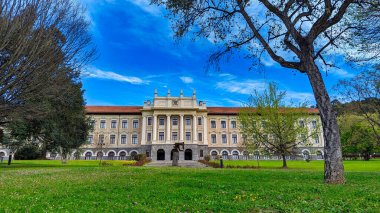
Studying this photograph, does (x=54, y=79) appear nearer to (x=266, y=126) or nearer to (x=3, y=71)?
(x=3, y=71)

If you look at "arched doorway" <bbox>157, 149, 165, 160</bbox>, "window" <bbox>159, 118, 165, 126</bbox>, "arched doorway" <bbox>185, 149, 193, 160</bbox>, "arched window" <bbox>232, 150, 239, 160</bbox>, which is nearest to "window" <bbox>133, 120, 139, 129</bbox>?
"window" <bbox>159, 118, 165, 126</bbox>

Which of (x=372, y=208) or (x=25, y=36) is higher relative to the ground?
(x=25, y=36)

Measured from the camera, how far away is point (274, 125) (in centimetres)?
2683

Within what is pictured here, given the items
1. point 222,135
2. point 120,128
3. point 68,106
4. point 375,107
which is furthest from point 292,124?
point 120,128

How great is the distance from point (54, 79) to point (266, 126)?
22.1m

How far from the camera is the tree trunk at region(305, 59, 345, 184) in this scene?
8.05 meters

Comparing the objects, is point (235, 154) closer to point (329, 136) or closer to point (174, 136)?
point (174, 136)

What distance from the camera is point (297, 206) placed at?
486 cm

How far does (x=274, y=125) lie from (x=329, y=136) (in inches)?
752

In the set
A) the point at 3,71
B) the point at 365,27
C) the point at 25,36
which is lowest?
the point at 3,71

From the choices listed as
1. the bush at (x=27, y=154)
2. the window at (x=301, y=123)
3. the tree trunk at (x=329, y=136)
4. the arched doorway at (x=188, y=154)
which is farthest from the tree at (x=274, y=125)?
the bush at (x=27, y=154)

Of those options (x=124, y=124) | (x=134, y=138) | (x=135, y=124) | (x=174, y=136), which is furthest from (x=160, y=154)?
(x=124, y=124)

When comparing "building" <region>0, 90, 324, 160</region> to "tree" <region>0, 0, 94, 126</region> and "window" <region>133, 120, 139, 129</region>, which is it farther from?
"tree" <region>0, 0, 94, 126</region>

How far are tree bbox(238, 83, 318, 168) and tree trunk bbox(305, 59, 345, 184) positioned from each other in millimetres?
18590
